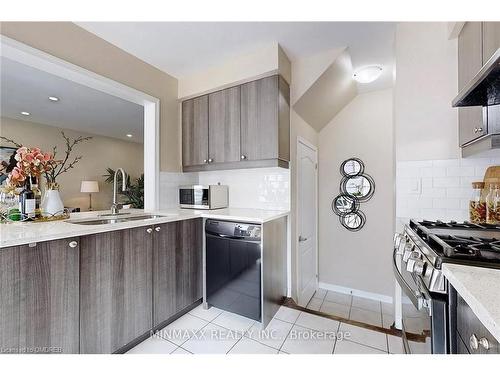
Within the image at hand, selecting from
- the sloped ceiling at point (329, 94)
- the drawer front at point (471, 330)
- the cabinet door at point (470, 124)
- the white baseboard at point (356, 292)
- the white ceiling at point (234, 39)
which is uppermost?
the white ceiling at point (234, 39)

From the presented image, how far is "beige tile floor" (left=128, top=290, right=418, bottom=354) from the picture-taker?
4.77 ft

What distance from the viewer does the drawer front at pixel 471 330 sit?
520 mm

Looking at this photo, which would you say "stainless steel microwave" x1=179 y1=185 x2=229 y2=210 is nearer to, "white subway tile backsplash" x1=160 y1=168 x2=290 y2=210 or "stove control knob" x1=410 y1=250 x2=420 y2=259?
"white subway tile backsplash" x1=160 y1=168 x2=290 y2=210

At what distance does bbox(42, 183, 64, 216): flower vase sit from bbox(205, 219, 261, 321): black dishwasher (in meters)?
1.13

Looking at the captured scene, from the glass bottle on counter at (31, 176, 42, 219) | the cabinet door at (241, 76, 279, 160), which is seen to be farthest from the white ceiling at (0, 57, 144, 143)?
the cabinet door at (241, 76, 279, 160)

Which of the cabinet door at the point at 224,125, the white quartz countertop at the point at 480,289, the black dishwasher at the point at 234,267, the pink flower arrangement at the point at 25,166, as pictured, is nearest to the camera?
the white quartz countertop at the point at 480,289

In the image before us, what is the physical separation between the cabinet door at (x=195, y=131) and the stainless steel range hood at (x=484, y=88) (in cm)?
199

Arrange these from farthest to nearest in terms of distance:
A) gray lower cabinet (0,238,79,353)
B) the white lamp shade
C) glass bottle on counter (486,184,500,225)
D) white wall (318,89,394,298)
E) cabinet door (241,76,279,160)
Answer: the white lamp shade, white wall (318,89,394,298), cabinet door (241,76,279,160), glass bottle on counter (486,184,500,225), gray lower cabinet (0,238,79,353)

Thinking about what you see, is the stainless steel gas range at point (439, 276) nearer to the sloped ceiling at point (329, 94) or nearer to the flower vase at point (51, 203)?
the sloped ceiling at point (329, 94)

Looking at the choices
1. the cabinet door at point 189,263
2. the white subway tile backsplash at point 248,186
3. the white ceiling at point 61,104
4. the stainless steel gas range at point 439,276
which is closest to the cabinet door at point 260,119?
the white subway tile backsplash at point 248,186

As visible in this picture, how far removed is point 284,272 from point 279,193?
2.61 feet
